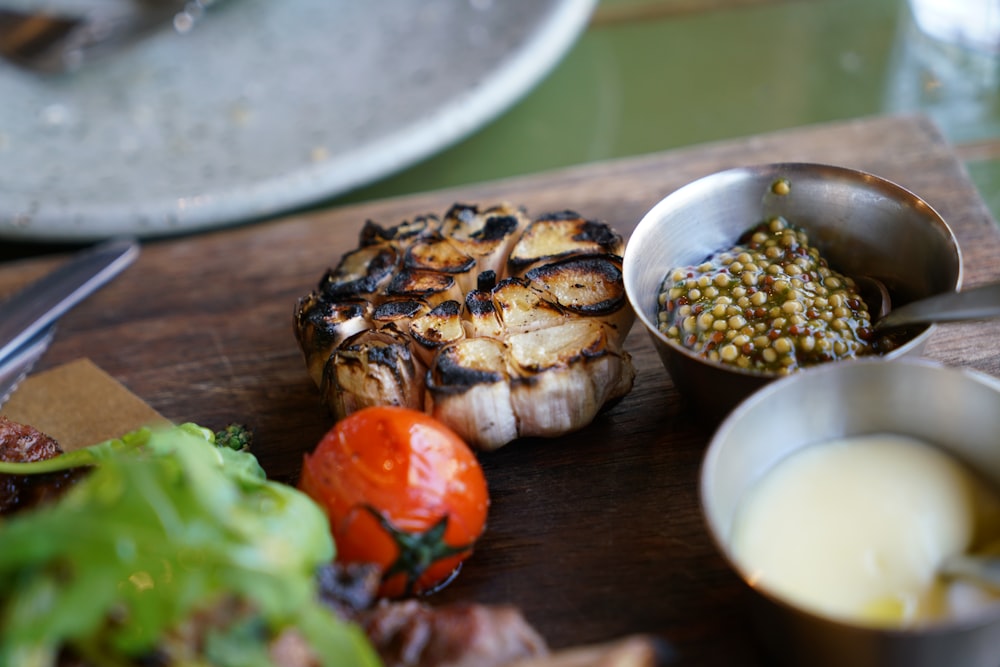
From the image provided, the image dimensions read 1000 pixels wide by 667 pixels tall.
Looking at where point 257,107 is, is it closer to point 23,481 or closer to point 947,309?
point 23,481

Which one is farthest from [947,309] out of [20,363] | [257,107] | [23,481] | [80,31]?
[80,31]

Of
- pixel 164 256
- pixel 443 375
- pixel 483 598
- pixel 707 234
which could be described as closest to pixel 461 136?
pixel 164 256

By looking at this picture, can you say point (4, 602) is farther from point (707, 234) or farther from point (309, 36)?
point (309, 36)

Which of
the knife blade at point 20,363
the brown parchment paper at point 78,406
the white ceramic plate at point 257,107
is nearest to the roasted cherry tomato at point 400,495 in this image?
the brown parchment paper at point 78,406

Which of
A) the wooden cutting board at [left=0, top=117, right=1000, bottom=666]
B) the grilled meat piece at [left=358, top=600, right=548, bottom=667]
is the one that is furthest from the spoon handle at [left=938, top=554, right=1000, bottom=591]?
the grilled meat piece at [left=358, top=600, right=548, bottom=667]

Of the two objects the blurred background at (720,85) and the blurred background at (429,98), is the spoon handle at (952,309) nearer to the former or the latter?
the blurred background at (429,98)

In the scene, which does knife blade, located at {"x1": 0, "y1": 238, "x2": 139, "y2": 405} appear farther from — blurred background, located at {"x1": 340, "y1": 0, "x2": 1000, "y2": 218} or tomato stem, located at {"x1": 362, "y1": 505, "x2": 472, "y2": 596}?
tomato stem, located at {"x1": 362, "y1": 505, "x2": 472, "y2": 596}
